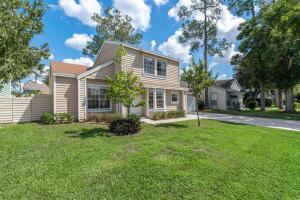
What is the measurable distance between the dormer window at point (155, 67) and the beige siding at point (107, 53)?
9.03 ft

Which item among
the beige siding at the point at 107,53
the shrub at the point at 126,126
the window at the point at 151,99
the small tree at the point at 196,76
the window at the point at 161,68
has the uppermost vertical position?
the beige siding at the point at 107,53

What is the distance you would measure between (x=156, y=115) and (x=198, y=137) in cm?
665

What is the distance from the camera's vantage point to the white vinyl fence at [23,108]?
11688mm

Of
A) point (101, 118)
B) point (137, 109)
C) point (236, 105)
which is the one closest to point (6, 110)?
point (101, 118)

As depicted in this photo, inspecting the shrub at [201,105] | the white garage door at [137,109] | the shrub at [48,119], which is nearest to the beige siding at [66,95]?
the shrub at [48,119]

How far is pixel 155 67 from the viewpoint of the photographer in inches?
667

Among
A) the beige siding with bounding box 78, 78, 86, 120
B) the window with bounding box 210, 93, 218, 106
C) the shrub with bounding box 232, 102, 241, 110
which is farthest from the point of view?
the shrub with bounding box 232, 102, 241, 110

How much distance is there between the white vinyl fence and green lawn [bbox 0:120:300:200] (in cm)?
468

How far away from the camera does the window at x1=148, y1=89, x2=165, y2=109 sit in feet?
52.7

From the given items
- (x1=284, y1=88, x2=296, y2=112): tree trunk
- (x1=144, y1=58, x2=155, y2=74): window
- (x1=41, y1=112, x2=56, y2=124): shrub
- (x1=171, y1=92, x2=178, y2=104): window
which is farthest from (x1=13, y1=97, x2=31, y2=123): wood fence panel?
(x1=284, y1=88, x2=296, y2=112): tree trunk

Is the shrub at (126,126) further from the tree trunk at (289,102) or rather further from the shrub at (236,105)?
the shrub at (236,105)

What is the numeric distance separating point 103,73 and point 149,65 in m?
4.36

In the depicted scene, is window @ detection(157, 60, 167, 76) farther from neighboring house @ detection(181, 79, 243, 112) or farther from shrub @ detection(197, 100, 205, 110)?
neighboring house @ detection(181, 79, 243, 112)

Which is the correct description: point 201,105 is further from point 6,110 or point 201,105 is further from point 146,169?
point 146,169
